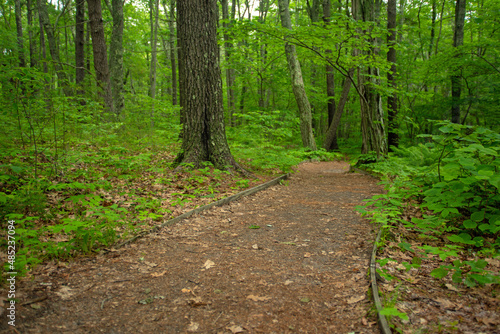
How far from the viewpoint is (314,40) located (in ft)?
22.5

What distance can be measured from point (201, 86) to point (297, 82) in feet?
21.9

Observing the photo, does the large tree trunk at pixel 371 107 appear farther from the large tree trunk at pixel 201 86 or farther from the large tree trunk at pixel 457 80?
→ the large tree trunk at pixel 457 80

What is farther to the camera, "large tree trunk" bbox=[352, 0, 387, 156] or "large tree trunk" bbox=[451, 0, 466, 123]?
"large tree trunk" bbox=[451, 0, 466, 123]

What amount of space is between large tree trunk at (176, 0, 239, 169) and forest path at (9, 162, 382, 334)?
2311mm

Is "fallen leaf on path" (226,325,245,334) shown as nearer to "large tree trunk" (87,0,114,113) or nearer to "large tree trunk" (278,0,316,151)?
"large tree trunk" (87,0,114,113)

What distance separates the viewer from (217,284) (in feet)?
8.04

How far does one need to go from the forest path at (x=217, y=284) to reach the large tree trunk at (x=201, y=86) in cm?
231

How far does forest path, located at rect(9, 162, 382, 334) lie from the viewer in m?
1.92

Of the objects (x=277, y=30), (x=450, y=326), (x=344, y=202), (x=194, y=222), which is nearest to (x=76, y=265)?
(x=194, y=222)

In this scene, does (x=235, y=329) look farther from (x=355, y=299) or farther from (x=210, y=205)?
(x=210, y=205)

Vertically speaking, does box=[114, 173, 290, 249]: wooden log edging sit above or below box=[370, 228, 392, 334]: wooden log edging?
below

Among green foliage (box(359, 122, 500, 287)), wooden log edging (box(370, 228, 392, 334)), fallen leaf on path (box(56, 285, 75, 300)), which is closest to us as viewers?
wooden log edging (box(370, 228, 392, 334))

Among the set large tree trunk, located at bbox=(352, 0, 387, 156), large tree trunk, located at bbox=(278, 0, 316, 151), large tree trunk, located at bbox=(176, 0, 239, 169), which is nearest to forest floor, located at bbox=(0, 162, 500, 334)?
large tree trunk, located at bbox=(176, 0, 239, 169)

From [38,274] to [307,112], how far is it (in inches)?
438
